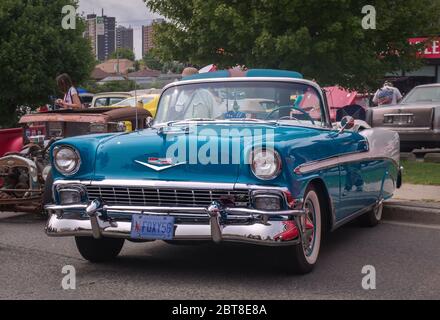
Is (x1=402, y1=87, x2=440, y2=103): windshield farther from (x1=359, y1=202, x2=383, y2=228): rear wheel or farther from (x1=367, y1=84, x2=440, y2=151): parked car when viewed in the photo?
(x1=359, y1=202, x2=383, y2=228): rear wheel

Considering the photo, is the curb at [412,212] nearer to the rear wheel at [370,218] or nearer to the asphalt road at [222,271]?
the rear wheel at [370,218]

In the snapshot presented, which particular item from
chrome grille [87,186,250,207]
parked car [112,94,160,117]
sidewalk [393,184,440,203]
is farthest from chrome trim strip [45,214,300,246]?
parked car [112,94,160,117]

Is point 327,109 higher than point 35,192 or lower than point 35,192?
higher

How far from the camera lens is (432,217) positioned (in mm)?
8109

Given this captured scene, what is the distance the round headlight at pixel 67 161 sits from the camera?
225 inches

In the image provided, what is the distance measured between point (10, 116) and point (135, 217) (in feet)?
45.6

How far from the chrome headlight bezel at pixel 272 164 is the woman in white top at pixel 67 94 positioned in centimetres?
591

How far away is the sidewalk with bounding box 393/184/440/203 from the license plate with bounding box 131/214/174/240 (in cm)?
447

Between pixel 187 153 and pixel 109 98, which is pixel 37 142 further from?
pixel 109 98

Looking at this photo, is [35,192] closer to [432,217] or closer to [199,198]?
[199,198]

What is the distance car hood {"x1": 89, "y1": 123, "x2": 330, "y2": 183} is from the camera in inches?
207

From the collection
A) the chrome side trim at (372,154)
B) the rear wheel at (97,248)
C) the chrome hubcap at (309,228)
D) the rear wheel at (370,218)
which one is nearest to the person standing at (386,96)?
the chrome side trim at (372,154)
